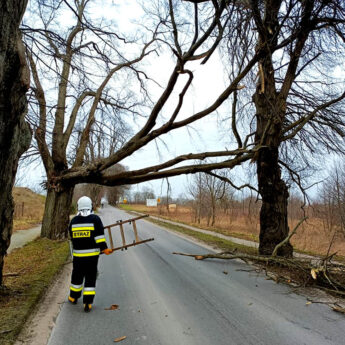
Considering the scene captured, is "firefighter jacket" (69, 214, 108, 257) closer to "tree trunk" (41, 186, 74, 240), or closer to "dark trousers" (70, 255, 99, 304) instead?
"dark trousers" (70, 255, 99, 304)

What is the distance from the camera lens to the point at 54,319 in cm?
418

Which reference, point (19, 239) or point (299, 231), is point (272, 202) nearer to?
point (19, 239)

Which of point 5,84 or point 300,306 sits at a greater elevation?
point 5,84

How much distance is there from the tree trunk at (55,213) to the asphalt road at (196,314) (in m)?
5.94

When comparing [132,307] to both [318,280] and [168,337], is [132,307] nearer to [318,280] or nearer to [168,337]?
[168,337]

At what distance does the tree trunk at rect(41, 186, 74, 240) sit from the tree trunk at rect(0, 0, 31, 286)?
24.9 ft

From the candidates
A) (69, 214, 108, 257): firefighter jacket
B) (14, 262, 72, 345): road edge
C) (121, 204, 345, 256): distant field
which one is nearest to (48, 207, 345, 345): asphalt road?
(14, 262, 72, 345): road edge

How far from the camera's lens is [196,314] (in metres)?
4.36

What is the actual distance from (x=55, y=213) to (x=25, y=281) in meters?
6.43

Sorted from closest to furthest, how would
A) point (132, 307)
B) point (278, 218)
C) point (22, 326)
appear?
point (22, 326) → point (132, 307) → point (278, 218)

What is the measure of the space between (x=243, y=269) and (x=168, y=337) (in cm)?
433

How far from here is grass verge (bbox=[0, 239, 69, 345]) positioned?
3867mm

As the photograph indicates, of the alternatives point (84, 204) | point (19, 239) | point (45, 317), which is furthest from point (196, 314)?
point (19, 239)

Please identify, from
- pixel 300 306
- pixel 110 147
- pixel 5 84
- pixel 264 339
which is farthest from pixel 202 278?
pixel 110 147
